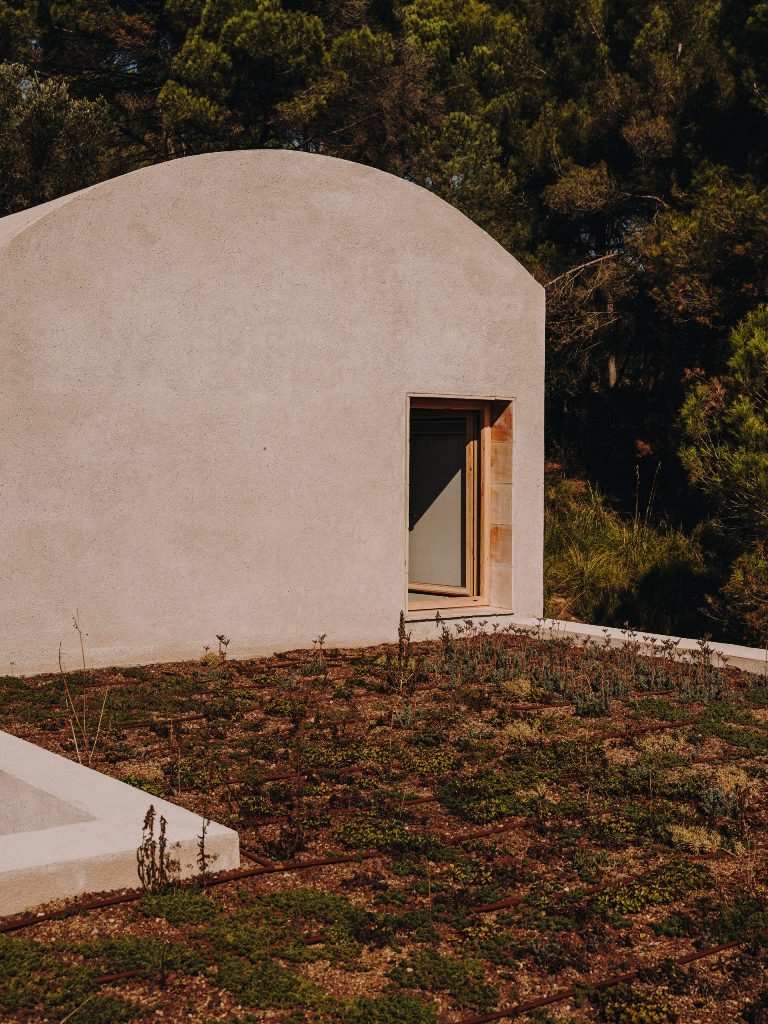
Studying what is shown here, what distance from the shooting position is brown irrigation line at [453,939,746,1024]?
344cm

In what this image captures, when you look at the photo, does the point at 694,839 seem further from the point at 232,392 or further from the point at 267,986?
the point at 232,392

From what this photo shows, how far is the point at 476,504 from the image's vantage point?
36.2ft

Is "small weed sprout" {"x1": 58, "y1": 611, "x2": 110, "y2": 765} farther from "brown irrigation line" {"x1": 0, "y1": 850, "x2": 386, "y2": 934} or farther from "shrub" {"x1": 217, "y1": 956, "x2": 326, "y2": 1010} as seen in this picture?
"shrub" {"x1": 217, "y1": 956, "x2": 326, "y2": 1010}

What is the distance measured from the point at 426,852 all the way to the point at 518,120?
16.9m

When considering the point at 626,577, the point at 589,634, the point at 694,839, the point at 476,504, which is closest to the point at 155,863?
the point at 694,839

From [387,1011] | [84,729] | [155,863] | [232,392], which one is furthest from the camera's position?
[232,392]

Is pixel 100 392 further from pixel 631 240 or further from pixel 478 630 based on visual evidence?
pixel 631 240

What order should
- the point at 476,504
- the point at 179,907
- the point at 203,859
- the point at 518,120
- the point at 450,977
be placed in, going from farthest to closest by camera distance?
1. the point at 518,120
2. the point at 476,504
3. the point at 203,859
4. the point at 179,907
5. the point at 450,977

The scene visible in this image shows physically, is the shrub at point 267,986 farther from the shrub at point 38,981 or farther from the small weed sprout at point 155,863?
the small weed sprout at point 155,863

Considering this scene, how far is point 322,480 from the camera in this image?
9.59m

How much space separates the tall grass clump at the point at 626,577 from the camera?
13336 millimetres

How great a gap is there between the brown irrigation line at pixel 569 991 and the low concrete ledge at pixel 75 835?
143 centimetres

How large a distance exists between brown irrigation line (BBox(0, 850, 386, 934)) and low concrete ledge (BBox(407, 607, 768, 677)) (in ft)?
16.7

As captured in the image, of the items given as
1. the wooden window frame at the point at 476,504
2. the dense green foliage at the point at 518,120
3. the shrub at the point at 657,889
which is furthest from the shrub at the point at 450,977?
the dense green foliage at the point at 518,120
